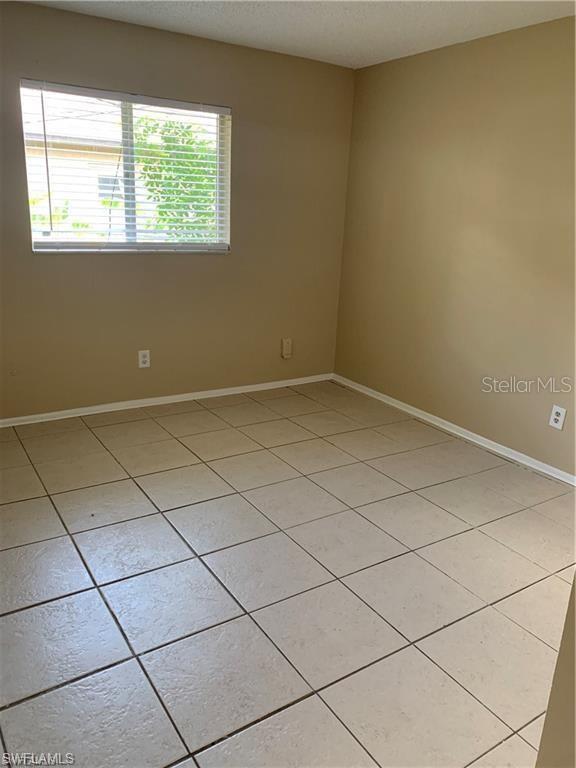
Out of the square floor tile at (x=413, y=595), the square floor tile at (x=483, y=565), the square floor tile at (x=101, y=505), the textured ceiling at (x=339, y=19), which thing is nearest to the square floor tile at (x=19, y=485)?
the square floor tile at (x=101, y=505)

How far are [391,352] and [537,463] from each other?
49.0 inches

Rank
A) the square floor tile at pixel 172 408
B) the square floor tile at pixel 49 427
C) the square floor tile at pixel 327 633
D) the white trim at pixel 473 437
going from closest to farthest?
the square floor tile at pixel 327 633 → the white trim at pixel 473 437 → the square floor tile at pixel 49 427 → the square floor tile at pixel 172 408

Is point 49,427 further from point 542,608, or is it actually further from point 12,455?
point 542,608

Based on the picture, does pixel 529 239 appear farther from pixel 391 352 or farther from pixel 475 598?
pixel 475 598

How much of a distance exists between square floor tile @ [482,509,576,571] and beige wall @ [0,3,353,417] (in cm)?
212

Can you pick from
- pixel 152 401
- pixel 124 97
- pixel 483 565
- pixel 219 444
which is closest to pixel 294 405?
pixel 219 444

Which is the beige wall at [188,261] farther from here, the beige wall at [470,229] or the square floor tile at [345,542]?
the square floor tile at [345,542]

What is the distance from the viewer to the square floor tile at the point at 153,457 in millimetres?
2814

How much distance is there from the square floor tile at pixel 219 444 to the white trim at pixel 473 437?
119 cm

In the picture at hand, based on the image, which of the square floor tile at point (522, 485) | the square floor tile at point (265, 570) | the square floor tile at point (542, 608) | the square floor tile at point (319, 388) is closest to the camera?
the square floor tile at point (542, 608)

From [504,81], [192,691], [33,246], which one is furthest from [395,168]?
[192,691]

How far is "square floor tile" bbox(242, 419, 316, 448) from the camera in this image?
3.23 m

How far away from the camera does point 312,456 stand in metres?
3.05

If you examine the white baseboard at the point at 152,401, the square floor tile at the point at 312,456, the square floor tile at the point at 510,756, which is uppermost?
the white baseboard at the point at 152,401
